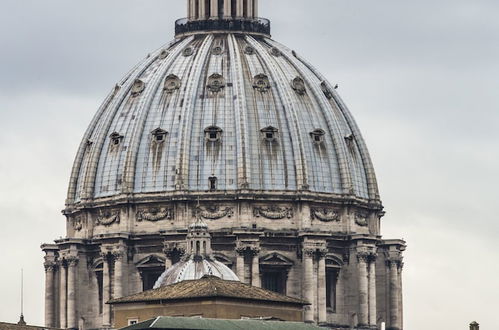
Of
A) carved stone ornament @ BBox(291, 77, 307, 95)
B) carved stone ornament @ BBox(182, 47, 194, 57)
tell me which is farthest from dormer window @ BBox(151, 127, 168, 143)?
carved stone ornament @ BBox(291, 77, 307, 95)

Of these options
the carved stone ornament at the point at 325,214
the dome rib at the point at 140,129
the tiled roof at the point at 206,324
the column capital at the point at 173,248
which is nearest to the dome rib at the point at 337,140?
the carved stone ornament at the point at 325,214

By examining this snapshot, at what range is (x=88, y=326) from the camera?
605ft

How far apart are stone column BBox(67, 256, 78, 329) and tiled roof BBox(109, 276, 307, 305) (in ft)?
114

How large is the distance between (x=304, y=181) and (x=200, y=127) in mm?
6168

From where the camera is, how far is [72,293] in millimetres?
185250

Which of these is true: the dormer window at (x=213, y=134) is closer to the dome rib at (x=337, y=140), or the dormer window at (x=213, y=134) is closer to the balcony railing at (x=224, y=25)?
the dome rib at (x=337, y=140)

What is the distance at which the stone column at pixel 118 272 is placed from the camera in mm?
181250

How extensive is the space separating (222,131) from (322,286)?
976cm

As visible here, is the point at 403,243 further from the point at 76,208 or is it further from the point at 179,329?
the point at 179,329

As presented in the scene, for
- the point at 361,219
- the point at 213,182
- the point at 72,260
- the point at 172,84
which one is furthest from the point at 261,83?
the point at 72,260

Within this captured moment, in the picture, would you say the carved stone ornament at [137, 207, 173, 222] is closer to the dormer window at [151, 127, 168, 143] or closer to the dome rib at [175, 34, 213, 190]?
the dome rib at [175, 34, 213, 190]

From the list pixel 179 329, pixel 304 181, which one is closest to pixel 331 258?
pixel 304 181

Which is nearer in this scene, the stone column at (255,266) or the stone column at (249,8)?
the stone column at (255,266)

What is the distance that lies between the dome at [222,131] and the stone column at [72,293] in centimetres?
350
